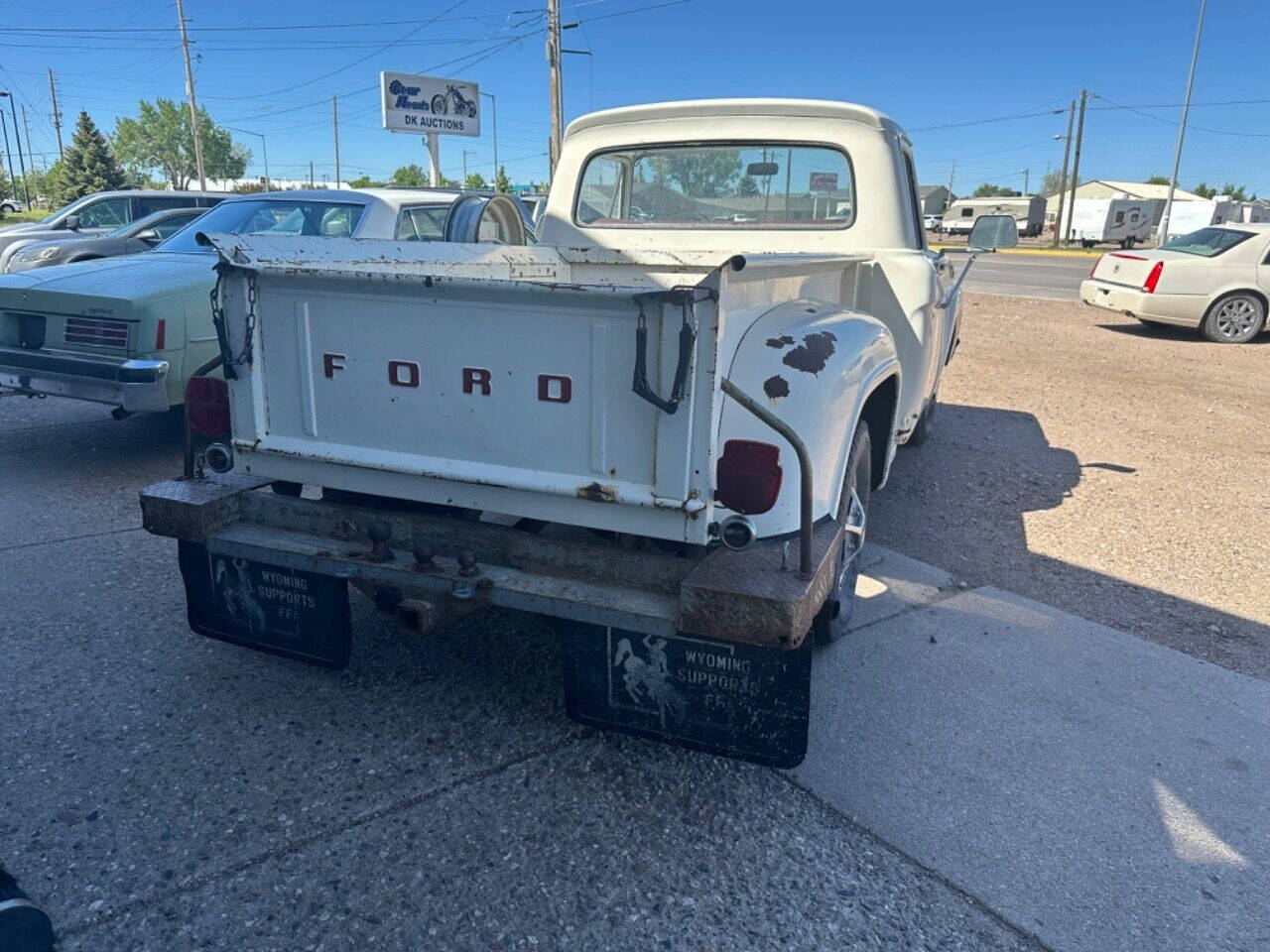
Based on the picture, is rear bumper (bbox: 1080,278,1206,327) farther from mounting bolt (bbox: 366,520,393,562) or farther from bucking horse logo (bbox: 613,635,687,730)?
mounting bolt (bbox: 366,520,393,562)

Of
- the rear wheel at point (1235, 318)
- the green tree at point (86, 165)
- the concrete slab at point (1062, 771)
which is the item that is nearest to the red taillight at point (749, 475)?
the concrete slab at point (1062, 771)

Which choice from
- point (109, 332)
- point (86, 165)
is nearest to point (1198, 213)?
point (109, 332)

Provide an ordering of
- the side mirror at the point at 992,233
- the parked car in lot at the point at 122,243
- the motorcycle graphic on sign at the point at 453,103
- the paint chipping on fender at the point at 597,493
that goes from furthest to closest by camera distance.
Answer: the motorcycle graphic on sign at the point at 453,103 → the parked car in lot at the point at 122,243 → the side mirror at the point at 992,233 → the paint chipping on fender at the point at 597,493

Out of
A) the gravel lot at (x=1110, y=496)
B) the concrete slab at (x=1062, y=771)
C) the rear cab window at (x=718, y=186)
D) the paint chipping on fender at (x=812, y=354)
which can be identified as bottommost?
the concrete slab at (x=1062, y=771)

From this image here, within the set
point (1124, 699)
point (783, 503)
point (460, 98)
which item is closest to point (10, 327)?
point (783, 503)

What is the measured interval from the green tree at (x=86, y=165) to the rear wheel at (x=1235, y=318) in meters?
65.6

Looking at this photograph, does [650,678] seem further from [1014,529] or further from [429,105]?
[429,105]

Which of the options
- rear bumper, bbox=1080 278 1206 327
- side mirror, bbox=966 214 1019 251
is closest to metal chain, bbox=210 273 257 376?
side mirror, bbox=966 214 1019 251

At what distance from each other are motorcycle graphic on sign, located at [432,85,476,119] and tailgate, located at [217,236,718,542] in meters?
28.7

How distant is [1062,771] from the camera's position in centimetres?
290

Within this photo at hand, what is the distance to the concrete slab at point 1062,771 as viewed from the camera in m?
2.36

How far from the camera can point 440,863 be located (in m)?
2.41

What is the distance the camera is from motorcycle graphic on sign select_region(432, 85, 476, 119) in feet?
95.0

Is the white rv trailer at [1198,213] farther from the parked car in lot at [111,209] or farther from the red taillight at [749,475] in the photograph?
the red taillight at [749,475]
